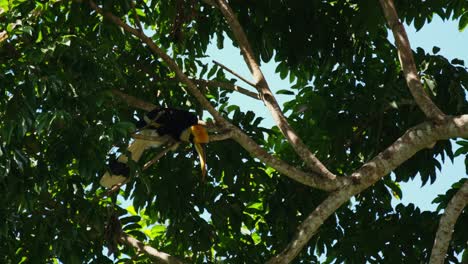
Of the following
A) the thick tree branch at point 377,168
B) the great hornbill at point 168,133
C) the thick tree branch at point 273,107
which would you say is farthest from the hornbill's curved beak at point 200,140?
the thick tree branch at point 377,168

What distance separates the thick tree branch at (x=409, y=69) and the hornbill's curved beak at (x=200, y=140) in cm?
146

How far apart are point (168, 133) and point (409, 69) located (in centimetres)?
195

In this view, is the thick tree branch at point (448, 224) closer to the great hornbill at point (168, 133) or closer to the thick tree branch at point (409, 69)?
the thick tree branch at point (409, 69)

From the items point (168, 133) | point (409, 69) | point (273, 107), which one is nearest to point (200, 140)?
point (168, 133)

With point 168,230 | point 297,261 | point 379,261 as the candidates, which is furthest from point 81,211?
point 379,261

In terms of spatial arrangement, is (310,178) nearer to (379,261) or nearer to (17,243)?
(379,261)

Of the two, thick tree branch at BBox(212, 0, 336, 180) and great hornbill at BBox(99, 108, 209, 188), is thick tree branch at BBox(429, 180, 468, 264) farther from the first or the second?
great hornbill at BBox(99, 108, 209, 188)

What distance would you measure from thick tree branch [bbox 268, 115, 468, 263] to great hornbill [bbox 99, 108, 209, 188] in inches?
43.0

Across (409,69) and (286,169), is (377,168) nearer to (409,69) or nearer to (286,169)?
(286,169)

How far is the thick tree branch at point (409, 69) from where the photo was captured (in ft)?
16.3

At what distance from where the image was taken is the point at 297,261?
6270 millimetres

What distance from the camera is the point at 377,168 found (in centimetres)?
498

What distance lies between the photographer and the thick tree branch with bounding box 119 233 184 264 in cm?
550

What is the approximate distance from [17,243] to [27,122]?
134 centimetres
